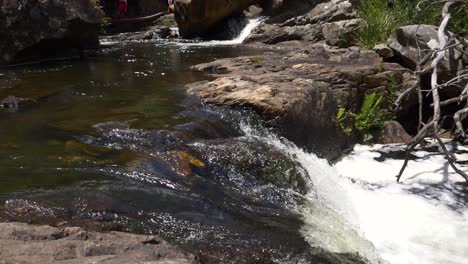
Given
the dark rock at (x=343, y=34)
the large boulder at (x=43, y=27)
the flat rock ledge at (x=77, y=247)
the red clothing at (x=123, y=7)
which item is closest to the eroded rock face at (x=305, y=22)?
the dark rock at (x=343, y=34)

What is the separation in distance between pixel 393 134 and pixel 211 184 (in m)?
4.61

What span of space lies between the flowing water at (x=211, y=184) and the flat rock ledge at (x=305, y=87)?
0.28 metres

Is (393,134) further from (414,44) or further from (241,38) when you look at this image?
(241,38)

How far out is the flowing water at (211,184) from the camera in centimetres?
388

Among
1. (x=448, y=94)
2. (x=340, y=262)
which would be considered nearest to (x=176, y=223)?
(x=340, y=262)

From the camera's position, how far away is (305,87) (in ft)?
24.2

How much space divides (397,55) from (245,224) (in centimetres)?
662

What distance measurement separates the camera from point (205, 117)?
656 centimetres

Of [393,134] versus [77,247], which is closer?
[77,247]

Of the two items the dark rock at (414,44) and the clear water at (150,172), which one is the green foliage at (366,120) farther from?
the clear water at (150,172)

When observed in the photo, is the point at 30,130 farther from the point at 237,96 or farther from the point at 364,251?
the point at 364,251

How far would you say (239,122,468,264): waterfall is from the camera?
4.69 m

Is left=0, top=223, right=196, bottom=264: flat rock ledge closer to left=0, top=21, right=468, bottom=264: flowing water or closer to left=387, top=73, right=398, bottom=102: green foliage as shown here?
A: left=0, top=21, right=468, bottom=264: flowing water

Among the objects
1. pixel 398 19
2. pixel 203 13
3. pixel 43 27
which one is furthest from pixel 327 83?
pixel 203 13
